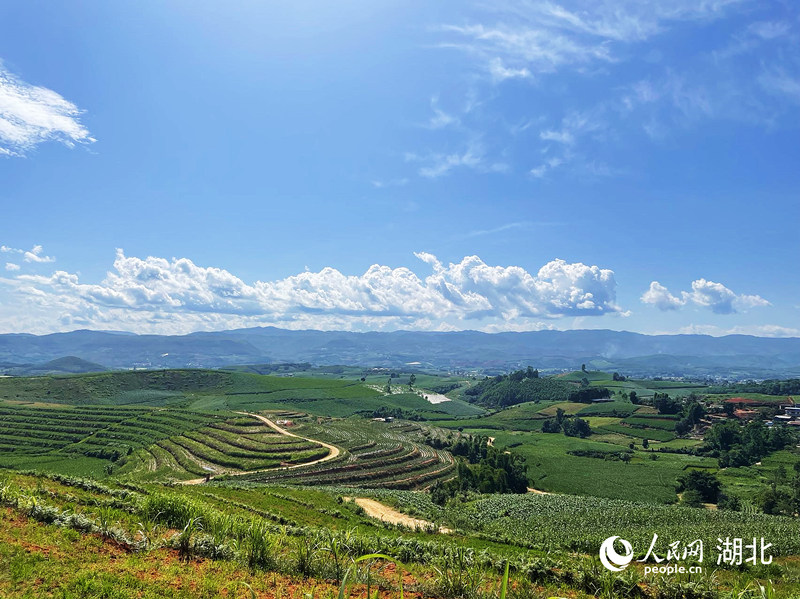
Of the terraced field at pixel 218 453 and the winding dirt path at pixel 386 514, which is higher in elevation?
the winding dirt path at pixel 386 514

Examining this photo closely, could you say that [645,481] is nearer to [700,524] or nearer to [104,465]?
[700,524]

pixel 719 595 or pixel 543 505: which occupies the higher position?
pixel 719 595

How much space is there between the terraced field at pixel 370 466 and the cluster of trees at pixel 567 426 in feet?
233

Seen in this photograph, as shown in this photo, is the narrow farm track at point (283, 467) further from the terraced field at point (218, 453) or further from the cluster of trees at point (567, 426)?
the cluster of trees at point (567, 426)

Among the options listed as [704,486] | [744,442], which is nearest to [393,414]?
[744,442]

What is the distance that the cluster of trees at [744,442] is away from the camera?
107 m

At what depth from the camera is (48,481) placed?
2889 cm

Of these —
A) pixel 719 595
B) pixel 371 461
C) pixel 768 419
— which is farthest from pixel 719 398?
pixel 719 595

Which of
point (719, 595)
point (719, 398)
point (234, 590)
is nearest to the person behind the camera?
point (234, 590)

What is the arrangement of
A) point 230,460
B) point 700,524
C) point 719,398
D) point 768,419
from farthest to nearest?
point 719,398, point 768,419, point 230,460, point 700,524

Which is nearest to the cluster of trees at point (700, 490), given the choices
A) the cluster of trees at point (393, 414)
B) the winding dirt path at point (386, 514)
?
the winding dirt path at point (386, 514)

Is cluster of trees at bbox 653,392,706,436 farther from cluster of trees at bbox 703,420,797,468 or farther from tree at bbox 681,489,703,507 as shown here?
tree at bbox 681,489,703,507

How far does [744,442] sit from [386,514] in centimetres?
12001

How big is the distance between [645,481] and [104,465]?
11572cm
